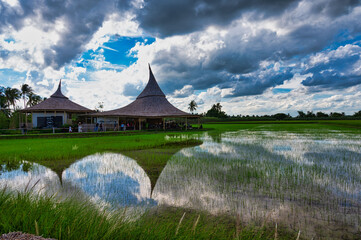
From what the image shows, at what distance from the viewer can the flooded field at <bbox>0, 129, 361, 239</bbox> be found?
10.3 ft

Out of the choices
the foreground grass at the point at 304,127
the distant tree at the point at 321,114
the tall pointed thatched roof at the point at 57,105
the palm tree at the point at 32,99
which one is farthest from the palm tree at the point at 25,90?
the distant tree at the point at 321,114

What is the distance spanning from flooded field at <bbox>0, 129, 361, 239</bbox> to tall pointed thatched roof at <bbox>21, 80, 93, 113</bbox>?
21770 millimetres

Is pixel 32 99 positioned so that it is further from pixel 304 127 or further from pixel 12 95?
pixel 304 127

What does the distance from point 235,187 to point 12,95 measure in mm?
59815

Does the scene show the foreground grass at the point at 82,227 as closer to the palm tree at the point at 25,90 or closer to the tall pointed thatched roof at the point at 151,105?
the tall pointed thatched roof at the point at 151,105

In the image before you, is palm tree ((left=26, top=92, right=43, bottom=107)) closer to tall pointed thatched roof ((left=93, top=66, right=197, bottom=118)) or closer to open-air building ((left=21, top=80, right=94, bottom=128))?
open-air building ((left=21, top=80, right=94, bottom=128))

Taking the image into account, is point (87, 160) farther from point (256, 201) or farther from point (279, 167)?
point (279, 167)

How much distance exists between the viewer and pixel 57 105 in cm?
2636

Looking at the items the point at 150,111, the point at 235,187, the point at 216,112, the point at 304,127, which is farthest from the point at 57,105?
the point at 216,112

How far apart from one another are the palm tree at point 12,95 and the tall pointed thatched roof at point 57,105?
25.1 metres

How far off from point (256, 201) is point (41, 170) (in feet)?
22.4

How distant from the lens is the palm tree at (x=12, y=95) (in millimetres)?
44000

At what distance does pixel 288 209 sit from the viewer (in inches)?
133

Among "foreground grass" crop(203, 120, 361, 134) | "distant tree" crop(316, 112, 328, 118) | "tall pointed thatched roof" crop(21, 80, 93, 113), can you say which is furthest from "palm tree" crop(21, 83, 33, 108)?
"distant tree" crop(316, 112, 328, 118)
